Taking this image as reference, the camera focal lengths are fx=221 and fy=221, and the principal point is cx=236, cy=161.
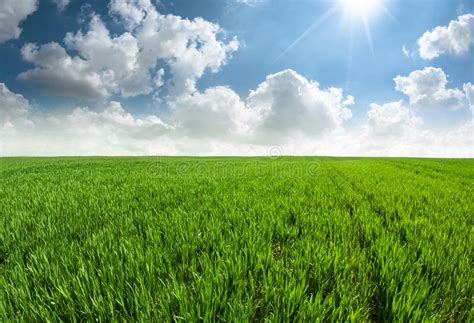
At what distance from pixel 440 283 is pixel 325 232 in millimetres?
1147

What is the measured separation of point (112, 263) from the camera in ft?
6.17

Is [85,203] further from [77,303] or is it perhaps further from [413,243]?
[413,243]

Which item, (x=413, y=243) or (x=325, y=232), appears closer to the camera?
(x=413, y=243)

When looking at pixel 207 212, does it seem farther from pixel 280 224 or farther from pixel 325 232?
pixel 325 232

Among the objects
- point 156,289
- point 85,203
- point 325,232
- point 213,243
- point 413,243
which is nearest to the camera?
A: point 156,289

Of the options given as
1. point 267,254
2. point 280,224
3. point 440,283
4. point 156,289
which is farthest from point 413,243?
point 156,289

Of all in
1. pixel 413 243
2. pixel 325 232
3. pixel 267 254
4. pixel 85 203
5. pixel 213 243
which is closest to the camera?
pixel 267 254

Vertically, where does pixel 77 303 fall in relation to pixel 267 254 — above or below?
below

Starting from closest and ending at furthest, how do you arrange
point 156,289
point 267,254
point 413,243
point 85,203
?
point 156,289
point 267,254
point 413,243
point 85,203

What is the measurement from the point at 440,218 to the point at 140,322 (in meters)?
4.37

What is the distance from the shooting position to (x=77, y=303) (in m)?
1.45

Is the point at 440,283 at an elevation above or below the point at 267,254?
below

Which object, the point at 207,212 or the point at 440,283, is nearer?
the point at 440,283

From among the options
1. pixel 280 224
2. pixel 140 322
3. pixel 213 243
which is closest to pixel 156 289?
pixel 140 322
